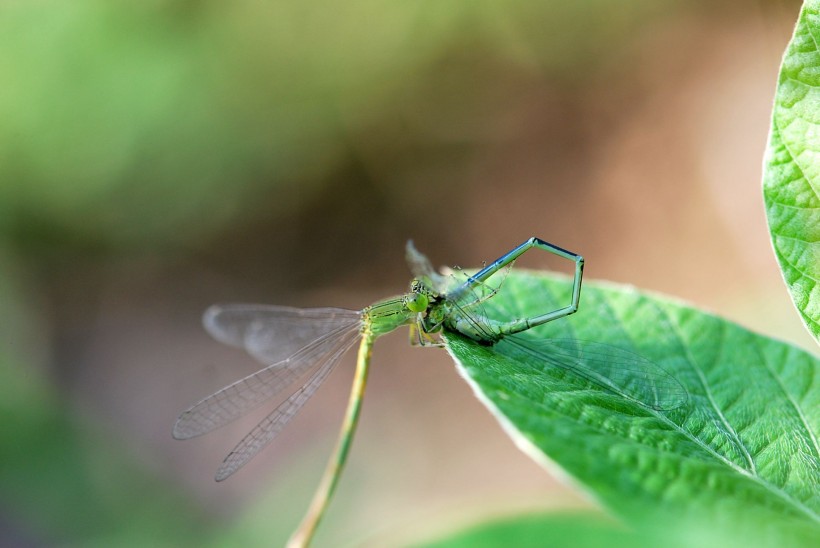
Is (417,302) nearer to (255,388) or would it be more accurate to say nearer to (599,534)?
(255,388)

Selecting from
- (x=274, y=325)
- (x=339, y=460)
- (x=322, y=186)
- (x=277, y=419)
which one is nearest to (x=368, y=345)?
(x=339, y=460)

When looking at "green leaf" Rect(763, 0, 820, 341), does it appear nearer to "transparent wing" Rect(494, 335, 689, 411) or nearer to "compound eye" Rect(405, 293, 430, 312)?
"transparent wing" Rect(494, 335, 689, 411)

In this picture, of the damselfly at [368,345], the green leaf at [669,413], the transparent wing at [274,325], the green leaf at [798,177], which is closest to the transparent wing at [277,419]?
the damselfly at [368,345]

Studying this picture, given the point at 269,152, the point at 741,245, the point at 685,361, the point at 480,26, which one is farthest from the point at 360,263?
the point at 685,361

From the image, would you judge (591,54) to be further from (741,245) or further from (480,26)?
(741,245)

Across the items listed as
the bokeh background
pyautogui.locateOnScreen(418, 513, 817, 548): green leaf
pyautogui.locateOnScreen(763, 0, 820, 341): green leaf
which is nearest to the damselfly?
pyautogui.locateOnScreen(763, 0, 820, 341): green leaf

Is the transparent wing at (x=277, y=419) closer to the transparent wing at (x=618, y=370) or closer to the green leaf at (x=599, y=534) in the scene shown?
the transparent wing at (x=618, y=370)
